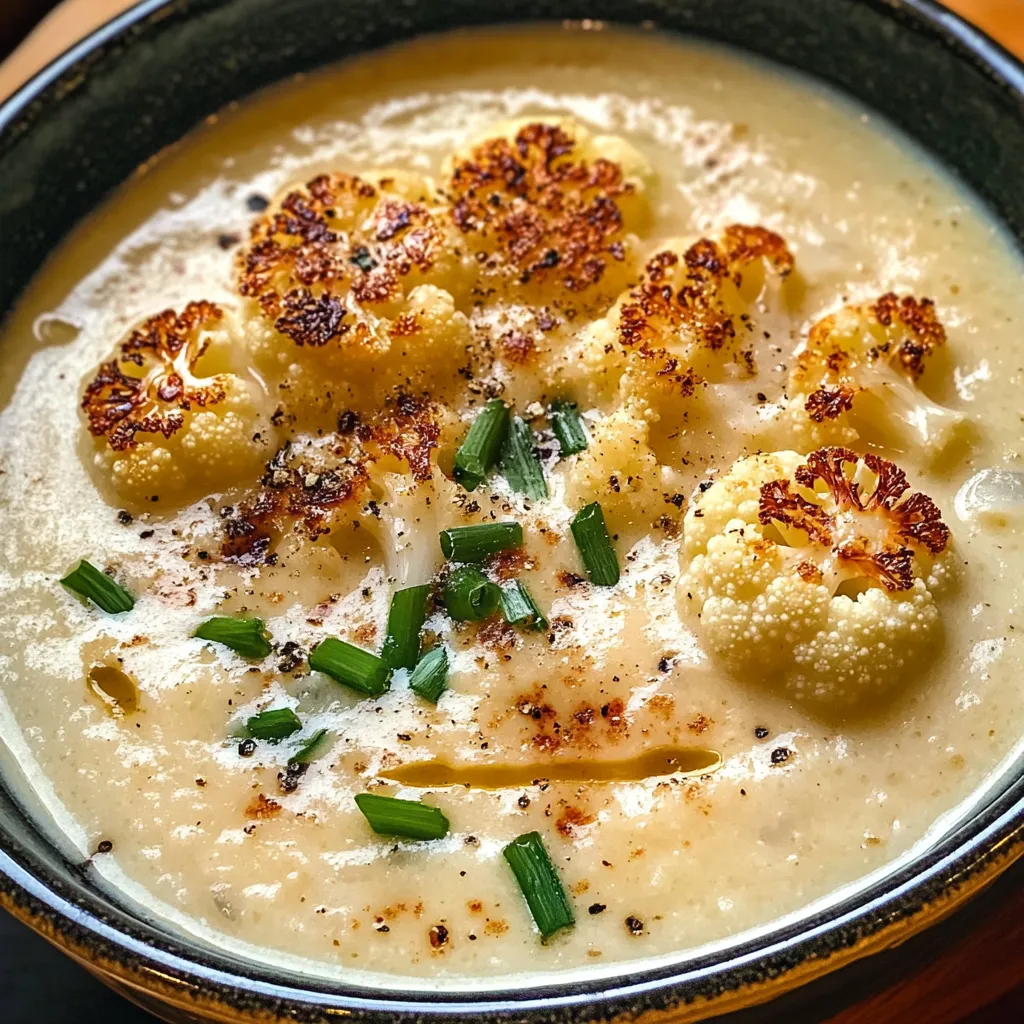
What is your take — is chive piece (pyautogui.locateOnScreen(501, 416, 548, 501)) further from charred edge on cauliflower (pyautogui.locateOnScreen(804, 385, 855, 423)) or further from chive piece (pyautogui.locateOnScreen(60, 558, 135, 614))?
chive piece (pyautogui.locateOnScreen(60, 558, 135, 614))

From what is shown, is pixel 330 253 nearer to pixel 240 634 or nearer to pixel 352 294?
pixel 352 294

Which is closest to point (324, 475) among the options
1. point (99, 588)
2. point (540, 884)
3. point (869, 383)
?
point (99, 588)

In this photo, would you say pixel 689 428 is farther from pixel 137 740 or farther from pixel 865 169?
pixel 137 740

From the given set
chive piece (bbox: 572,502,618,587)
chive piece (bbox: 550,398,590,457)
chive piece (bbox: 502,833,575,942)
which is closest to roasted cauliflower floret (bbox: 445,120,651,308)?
chive piece (bbox: 550,398,590,457)

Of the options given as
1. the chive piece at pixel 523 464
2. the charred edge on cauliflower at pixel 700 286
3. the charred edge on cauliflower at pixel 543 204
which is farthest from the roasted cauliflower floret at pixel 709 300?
the chive piece at pixel 523 464

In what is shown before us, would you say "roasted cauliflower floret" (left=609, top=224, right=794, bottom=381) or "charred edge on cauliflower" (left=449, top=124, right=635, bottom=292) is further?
"charred edge on cauliflower" (left=449, top=124, right=635, bottom=292)

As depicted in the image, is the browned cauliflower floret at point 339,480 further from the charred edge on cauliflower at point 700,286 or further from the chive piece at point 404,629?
the charred edge on cauliflower at point 700,286
